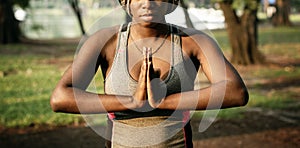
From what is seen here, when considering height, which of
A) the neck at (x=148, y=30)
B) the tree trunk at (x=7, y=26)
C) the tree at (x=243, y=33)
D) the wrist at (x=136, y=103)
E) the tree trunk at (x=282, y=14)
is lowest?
the tree trunk at (x=282, y=14)

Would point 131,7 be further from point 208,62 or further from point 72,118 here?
point 72,118

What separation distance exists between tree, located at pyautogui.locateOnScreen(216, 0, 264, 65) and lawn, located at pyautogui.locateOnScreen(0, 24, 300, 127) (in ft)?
1.58

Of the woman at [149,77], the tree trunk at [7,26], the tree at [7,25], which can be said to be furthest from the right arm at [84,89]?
the tree trunk at [7,26]

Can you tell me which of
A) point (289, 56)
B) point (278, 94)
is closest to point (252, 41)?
point (289, 56)

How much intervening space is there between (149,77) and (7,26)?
24.9 meters

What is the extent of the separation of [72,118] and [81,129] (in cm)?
63

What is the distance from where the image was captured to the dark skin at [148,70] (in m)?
1.83

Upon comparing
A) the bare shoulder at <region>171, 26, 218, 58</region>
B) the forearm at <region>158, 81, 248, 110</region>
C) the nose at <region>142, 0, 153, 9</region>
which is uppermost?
the nose at <region>142, 0, 153, 9</region>

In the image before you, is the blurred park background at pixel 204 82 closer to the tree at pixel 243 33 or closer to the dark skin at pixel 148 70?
the tree at pixel 243 33

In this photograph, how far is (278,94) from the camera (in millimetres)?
10156

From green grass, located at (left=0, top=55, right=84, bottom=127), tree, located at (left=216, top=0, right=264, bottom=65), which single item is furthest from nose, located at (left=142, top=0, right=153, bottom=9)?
tree, located at (left=216, top=0, right=264, bottom=65)

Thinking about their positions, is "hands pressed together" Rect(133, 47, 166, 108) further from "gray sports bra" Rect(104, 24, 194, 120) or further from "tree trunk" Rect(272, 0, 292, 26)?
"tree trunk" Rect(272, 0, 292, 26)

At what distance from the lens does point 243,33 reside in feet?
48.9

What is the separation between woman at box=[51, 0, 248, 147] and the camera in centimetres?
184
